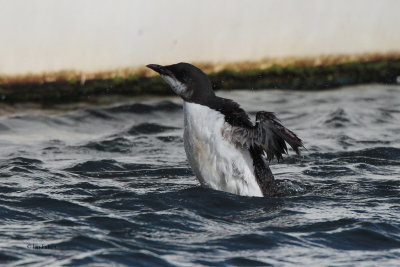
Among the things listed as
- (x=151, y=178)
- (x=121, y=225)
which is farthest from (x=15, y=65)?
(x=121, y=225)

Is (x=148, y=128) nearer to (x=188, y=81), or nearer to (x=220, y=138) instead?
(x=188, y=81)

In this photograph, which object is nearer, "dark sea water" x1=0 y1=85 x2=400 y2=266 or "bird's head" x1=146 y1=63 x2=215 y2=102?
"dark sea water" x1=0 y1=85 x2=400 y2=266

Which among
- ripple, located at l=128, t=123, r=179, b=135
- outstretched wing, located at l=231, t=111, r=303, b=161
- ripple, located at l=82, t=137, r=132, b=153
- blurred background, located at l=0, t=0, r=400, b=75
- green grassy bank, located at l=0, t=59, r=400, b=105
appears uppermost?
blurred background, located at l=0, t=0, r=400, b=75

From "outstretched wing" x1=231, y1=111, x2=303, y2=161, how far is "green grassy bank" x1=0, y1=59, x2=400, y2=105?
5.28 meters

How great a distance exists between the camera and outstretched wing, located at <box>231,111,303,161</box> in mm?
6031

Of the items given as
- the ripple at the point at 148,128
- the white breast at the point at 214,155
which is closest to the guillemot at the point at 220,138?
the white breast at the point at 214,155

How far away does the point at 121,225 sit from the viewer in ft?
19.0

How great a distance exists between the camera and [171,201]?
21.3 ft

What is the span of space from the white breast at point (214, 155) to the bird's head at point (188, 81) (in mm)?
71

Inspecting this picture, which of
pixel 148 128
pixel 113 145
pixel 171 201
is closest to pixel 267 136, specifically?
pixel 171 201

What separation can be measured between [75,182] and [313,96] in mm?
5617

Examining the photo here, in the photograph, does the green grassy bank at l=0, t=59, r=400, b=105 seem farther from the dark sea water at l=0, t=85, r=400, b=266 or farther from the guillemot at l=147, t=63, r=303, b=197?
the guillemot at l=147, t=63, r=303, b=197

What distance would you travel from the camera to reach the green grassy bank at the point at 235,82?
11.1 metres

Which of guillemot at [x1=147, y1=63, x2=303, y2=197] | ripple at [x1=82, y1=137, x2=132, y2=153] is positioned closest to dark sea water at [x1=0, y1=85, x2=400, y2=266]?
ripple at [x1=82, y1=137, x2=132, y2=153]
